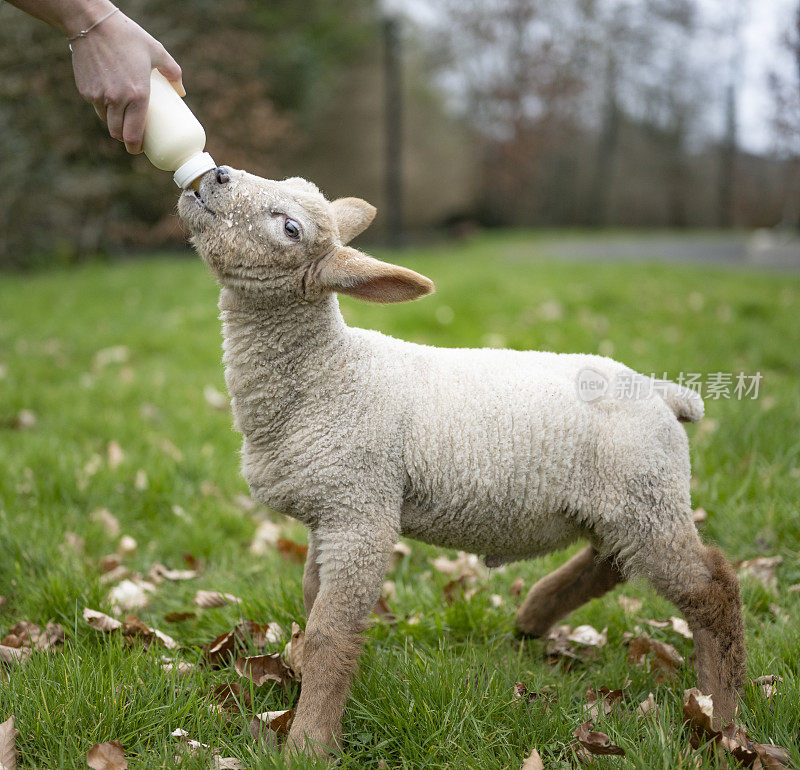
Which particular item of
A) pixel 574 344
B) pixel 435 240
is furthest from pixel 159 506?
pixel 435 240

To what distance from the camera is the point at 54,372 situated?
496 cm

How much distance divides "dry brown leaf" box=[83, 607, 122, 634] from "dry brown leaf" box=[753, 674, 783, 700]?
1895mm

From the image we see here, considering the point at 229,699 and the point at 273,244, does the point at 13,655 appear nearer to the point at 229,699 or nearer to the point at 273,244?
the point at 229,699

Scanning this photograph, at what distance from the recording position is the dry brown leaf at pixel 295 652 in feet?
7.13

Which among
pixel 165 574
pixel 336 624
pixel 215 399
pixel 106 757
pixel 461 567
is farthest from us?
pixel 215 399

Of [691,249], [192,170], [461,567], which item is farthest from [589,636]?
[691,249]

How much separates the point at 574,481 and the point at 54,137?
864 centimetres

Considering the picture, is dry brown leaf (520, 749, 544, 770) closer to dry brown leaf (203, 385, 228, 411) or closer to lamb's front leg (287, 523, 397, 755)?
lamb's front leg (287, 523, 397, 755)

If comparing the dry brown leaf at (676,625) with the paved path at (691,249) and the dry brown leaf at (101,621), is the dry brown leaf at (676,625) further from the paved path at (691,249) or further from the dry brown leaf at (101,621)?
the paved path at (691,249)

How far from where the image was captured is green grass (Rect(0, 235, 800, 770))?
193 cm

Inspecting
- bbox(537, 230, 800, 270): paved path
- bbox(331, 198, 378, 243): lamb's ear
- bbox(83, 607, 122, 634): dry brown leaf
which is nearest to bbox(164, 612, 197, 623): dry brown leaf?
bbox(83, 607, 122, 634): dry brown leaf

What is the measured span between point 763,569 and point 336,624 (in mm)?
1712

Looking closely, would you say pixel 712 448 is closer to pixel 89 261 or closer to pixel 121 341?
pixel 121 341

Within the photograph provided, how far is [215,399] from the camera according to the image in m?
4.64
